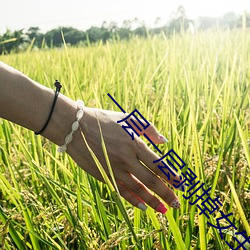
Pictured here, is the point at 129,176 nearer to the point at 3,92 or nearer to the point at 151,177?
the point at 151,177

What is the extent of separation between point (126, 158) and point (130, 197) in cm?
8

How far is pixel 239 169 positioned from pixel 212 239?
0.18 meters

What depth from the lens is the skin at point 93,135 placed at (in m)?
0.75

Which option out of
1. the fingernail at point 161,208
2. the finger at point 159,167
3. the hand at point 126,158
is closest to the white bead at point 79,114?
the hand at point 126,158

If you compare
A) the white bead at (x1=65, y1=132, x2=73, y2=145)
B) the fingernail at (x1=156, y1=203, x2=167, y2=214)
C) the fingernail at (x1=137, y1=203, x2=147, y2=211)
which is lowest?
Answer: the fingernail at (x1=156, y1=203, x2=167, y2=214)

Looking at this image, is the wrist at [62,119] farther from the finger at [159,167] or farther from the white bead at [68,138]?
the finger at [159,167]

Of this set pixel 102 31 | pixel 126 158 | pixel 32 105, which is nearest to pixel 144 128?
pixel 126 158

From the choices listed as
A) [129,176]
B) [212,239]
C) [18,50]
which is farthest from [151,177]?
[18,50]

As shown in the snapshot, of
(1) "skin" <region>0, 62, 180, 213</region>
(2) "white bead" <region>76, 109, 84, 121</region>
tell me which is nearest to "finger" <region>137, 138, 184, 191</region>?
(1) "skin" <region>0, 62, 180, 213</region>

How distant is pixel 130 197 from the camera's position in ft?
2.55

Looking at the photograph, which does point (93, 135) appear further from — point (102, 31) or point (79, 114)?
point (102, 31)

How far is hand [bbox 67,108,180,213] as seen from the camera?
2.47 ft

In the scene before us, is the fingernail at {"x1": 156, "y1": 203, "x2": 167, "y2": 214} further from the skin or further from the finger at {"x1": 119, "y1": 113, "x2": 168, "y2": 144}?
the finger at {"x1": 119, "y1": 113, "x2": 168, "y2": 144}

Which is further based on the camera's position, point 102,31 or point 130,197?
point 102,31
